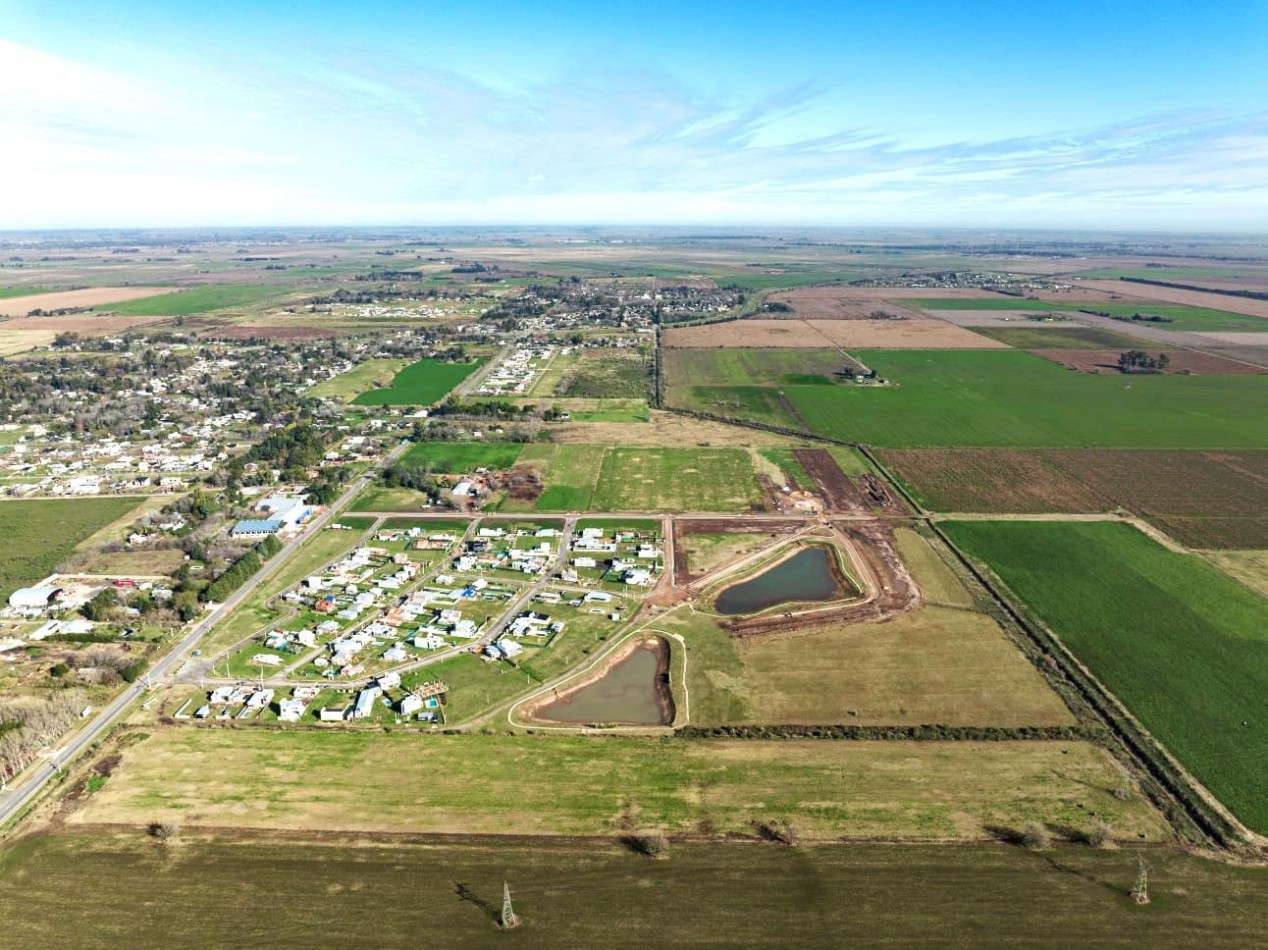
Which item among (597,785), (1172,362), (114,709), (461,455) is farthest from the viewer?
(1172,362)

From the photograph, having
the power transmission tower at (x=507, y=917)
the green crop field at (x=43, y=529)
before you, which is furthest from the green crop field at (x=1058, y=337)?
the green crop field at (x=43, y=529)

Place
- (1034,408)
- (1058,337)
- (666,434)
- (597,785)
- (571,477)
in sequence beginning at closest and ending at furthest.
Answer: (597,785) → (571,477) → (666,434) → (1034,408) → (1058,337)

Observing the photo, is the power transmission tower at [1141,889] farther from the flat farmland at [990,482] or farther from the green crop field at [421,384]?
the green crop field at [421,384]

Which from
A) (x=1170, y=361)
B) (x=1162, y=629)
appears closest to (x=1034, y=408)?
(x=1170, y=361)

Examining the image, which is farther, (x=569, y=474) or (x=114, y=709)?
(x=569, y=474)

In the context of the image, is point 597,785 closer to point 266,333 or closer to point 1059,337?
point 1059,337

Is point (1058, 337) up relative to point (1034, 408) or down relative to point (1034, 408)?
up

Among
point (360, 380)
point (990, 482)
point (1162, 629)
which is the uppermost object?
point (360, 380)
